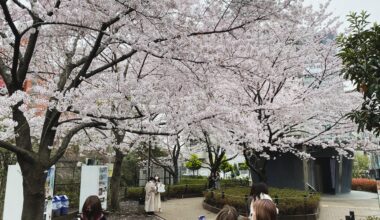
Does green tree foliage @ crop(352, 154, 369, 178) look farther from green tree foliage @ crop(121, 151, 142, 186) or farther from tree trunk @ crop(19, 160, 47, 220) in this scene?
tree trunk @ crop(19, 160, 47, 220)

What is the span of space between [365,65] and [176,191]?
16.9 m

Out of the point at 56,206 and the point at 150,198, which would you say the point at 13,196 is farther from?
the point at 150,198

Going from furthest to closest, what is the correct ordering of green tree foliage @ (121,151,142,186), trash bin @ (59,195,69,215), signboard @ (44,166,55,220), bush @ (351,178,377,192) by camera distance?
bush @ (351,178,377,192)
green tree foliage @ (121,151,142,186)
trash bin @ (59,195,69,215)
signboard @ (44,166,55,220)

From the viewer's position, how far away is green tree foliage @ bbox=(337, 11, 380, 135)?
463 centimetres

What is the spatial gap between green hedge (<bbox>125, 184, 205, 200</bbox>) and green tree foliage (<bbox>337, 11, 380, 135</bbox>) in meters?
13.8

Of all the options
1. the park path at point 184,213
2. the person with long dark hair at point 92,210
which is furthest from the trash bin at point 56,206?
the person with long dark hair at point 92,210

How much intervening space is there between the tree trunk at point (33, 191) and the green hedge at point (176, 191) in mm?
12177

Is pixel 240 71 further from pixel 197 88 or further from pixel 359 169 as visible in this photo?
pixel 359 169

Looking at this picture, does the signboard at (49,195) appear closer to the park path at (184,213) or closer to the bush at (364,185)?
the park path at (184,213)

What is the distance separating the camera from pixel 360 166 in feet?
107

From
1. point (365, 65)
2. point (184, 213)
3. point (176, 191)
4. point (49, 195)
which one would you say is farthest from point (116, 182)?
point (365, 65)

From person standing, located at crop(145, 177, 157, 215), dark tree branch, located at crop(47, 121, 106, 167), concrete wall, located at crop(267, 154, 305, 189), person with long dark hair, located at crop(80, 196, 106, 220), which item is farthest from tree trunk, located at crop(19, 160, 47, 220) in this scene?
concrete wall, located at crop(267, 154, 305, 189)

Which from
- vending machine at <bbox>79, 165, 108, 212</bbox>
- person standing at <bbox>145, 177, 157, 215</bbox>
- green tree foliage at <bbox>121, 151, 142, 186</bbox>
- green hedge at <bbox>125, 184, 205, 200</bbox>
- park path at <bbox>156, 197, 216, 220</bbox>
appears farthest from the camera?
A: green tree foliage at <bbox>121, 151, 142, 186</bbox>

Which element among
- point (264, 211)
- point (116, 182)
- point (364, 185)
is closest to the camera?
point (264, 211)
